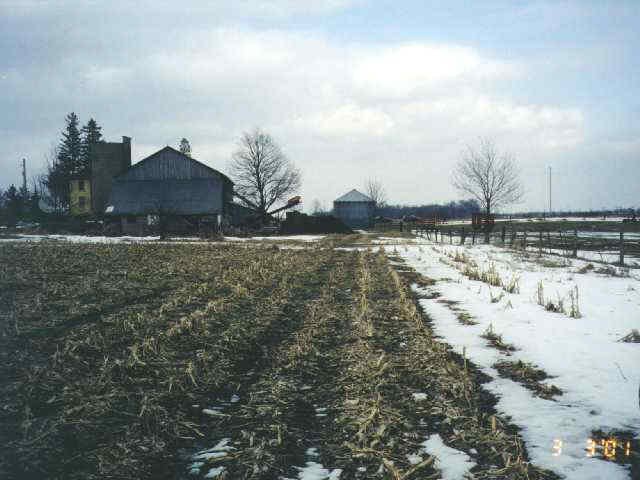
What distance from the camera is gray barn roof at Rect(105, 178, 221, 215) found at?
41.5 metres

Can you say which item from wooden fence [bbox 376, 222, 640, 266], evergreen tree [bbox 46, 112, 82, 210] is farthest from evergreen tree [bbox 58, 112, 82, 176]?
wooden fence [bbox 376, 222, 640, 266]

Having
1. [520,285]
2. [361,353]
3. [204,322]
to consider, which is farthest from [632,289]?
[204,322]

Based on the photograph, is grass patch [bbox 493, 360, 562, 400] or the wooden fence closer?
grass patch [bbox 493, 360, 562, 400]

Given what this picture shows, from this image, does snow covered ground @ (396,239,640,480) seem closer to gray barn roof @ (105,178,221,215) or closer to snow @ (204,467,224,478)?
snow @ (204,467,224,478)

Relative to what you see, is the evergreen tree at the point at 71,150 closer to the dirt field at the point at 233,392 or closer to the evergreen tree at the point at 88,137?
the evergreen tree at the point at 88,137

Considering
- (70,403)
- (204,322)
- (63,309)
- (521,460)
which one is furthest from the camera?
(63,309)

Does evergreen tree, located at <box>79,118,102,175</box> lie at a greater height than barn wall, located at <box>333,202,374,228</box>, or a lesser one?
greater

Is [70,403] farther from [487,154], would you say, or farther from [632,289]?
[487,154]

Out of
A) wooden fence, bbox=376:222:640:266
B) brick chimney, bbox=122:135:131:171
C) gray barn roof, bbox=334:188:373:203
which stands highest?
brick chimney, bbox=122:135:131:171

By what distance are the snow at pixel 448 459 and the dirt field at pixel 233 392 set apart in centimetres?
6

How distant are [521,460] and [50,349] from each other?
214 inches

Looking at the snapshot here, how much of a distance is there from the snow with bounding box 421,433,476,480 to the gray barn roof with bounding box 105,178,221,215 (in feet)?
130

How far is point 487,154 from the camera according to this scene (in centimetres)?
3297

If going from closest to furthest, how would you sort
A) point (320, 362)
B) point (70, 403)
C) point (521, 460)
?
point (521, 460) < point (70, 403) < point (320, 362)
